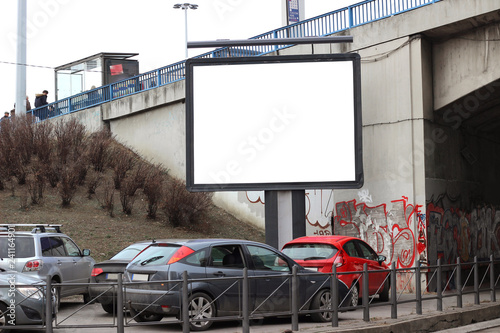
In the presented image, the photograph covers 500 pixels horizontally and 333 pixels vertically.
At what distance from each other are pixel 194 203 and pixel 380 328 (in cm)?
1406

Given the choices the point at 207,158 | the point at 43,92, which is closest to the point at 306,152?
the point at 207,158

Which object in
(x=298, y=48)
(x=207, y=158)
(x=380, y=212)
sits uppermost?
(x=298, y=48)

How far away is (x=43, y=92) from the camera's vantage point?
36.3 metres

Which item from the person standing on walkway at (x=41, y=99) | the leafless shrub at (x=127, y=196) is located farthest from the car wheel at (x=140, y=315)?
the person standing on walkway at (x=41, y=99)

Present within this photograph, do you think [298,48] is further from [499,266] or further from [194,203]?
[499,266]

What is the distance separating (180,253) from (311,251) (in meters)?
4.10

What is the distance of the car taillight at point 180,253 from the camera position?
1135 cm

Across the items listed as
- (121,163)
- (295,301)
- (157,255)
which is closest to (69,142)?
(121,163)

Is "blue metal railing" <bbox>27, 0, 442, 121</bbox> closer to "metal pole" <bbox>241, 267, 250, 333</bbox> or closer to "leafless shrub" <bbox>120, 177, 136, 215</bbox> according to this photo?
"leafless shrub" <bbox>120, 177, 136, 215</bbox>

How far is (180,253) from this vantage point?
11461 mm

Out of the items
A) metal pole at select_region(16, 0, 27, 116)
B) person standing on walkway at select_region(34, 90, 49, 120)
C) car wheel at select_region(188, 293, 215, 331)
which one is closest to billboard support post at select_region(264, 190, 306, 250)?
car wheel at select_region(188, 293, 215, 331)

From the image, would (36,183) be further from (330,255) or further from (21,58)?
(330,255)

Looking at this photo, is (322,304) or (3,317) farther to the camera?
(322,304)

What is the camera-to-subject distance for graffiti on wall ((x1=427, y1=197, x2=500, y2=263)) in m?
19.7
